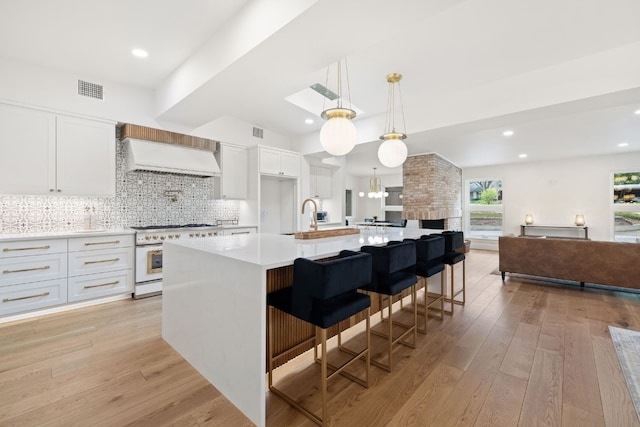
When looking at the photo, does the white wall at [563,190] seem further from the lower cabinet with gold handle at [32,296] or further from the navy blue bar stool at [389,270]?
the lower cabinet with gold handle at [32,296]

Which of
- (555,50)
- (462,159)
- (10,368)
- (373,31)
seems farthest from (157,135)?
(462,159)

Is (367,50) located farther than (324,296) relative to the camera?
Yes

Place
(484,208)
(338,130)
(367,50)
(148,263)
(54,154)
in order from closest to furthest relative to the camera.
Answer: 1. (338,130)
2. (367,50)
3. (54,154)
4. (148,263)
5. (484,208)

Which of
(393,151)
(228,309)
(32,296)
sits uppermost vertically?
(393,151)

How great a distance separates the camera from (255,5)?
2256 mm

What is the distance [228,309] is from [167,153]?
3.19 meters

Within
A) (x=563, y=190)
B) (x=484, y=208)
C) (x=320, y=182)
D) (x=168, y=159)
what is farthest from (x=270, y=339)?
(x=563, y=190)

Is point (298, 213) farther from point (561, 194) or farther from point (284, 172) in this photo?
point (561, 194)

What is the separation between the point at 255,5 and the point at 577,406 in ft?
11.8

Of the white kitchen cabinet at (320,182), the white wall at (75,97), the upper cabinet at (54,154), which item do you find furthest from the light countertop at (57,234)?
the white kitchen cabinet at (320,182)

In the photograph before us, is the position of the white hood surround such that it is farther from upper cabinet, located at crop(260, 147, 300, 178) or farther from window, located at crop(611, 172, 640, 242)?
window, located at crop(611, 172, 640, 242)

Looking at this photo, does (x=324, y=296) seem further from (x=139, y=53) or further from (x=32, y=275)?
(x=32, y=275)

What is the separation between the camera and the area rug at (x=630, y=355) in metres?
1.84

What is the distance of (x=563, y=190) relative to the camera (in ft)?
24.4
